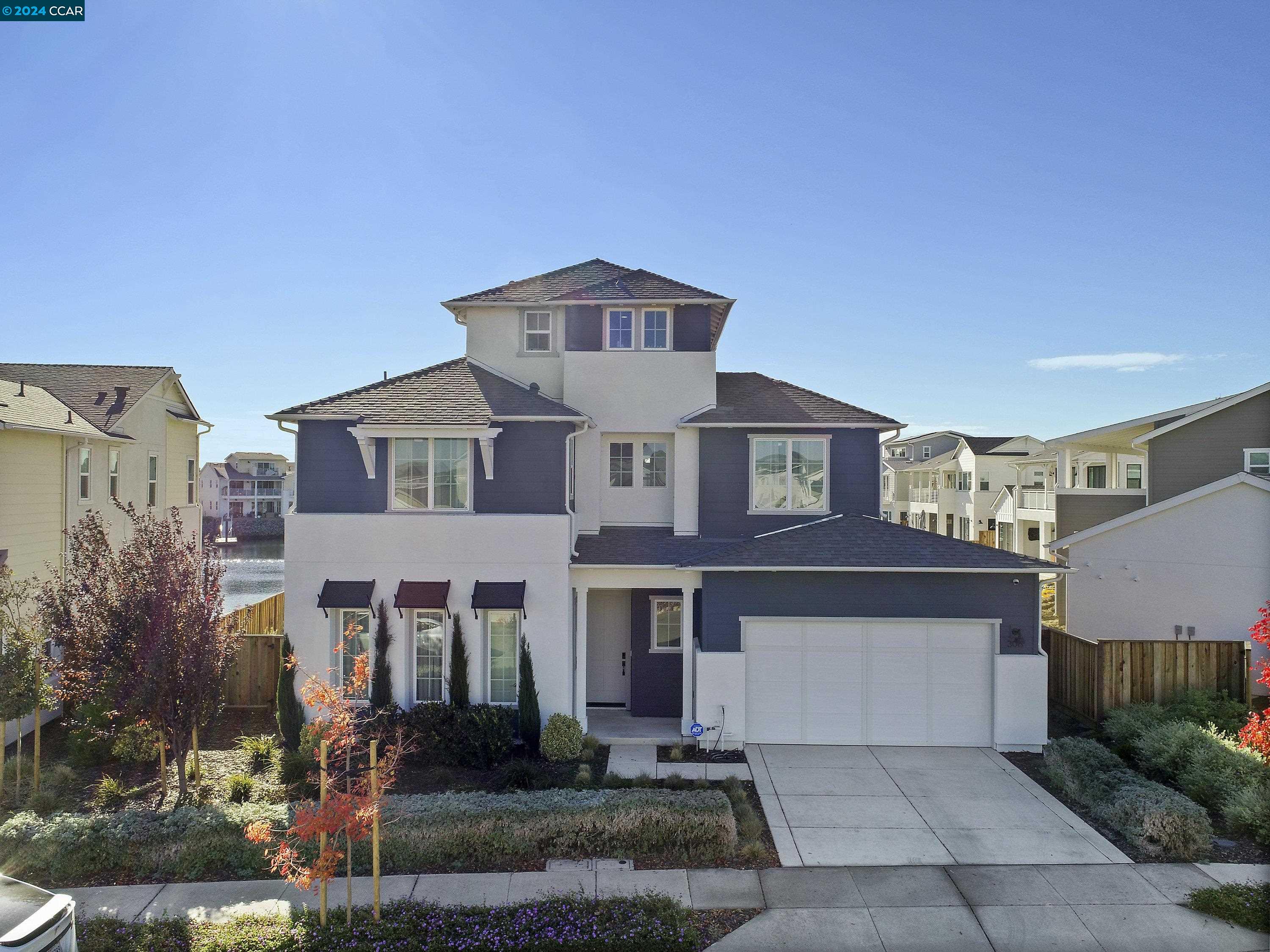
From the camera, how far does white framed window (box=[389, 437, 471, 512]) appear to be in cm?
1288

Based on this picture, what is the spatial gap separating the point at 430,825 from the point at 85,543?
6.78 meters

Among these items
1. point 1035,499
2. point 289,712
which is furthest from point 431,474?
point 1035,499

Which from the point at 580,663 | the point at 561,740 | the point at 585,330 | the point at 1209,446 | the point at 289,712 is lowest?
the point at 561,740

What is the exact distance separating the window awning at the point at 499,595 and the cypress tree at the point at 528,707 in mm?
788

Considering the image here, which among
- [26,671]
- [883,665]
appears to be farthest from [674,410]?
[26,671]

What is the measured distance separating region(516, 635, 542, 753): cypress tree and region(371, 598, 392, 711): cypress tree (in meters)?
2.35

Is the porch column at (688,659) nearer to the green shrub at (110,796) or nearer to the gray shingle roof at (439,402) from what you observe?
the gray shingle roof at (439,402)

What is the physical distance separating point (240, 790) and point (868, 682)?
33.6 ft

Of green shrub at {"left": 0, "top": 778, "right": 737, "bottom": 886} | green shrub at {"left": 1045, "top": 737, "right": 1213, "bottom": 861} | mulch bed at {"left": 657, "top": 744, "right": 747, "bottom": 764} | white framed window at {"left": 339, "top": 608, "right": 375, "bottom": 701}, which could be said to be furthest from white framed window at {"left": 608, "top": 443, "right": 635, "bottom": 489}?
green shrub at {"left": 1045, "top": 737, "right": 1213, "bottom": 861}

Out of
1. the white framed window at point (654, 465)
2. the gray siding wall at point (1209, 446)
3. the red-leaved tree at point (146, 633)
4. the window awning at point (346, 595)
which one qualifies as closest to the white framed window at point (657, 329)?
the white framed window at point (654, 465)

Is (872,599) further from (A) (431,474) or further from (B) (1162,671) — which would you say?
(A) (431,474)

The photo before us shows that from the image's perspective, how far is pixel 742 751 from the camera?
12.3 meters

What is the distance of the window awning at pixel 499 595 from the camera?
486 inches

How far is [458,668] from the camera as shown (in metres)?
12.5
